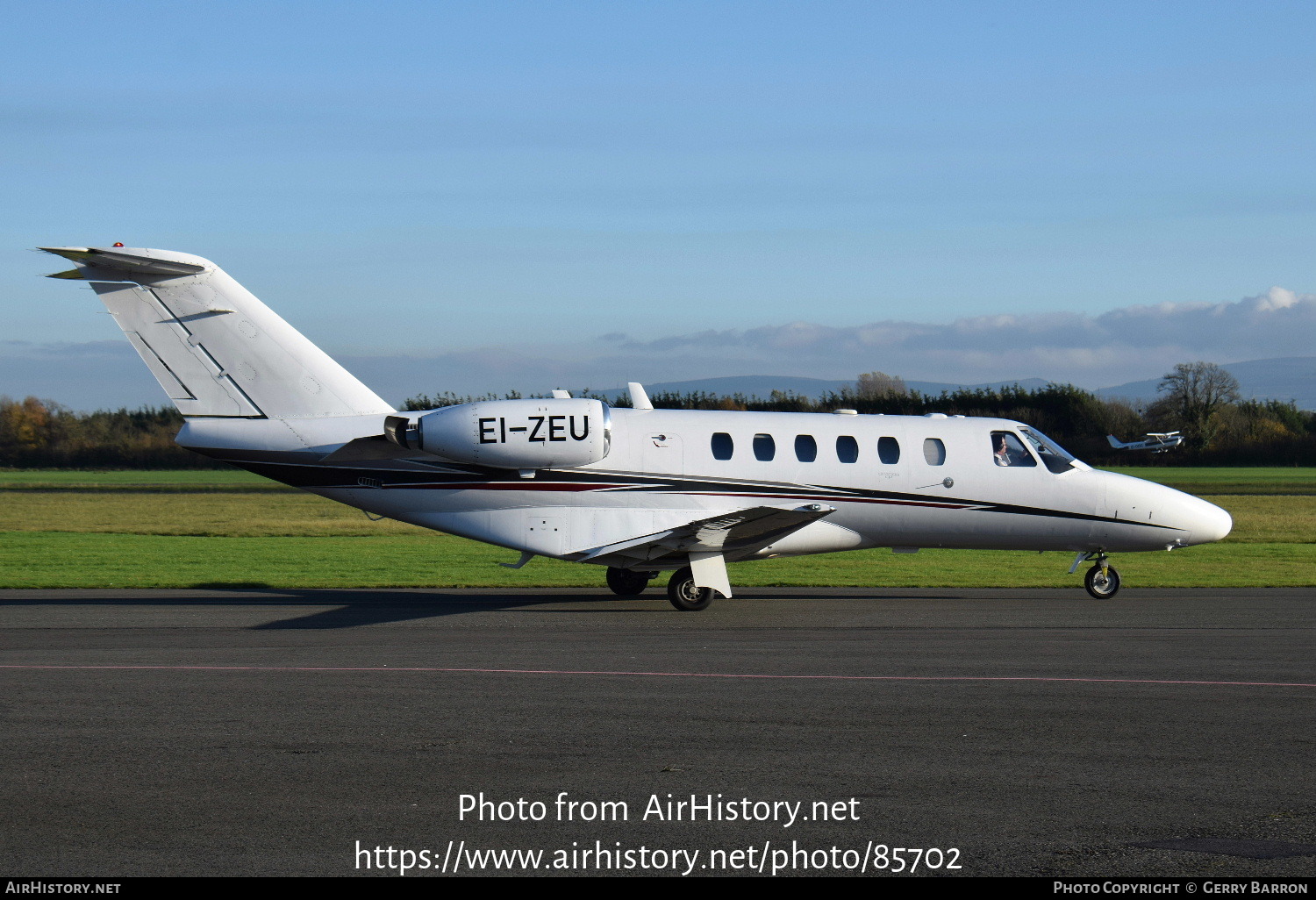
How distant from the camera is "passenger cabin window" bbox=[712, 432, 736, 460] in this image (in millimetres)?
18062

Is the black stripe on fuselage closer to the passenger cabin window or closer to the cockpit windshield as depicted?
the passenger cabin window

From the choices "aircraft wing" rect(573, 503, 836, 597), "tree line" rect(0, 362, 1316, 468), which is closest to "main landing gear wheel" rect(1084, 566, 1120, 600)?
"aircraft wing" rect(573, 503, 836, 597)

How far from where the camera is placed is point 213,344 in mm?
17250

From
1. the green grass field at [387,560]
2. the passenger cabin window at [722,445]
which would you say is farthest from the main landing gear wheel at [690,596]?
the green grass field at [387,560]

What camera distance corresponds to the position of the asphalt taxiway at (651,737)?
6.46 meters

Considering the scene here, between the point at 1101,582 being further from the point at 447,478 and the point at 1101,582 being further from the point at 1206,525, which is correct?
the point at 447,478

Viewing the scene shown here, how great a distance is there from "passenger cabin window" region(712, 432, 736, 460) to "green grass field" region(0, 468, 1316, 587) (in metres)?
4.41

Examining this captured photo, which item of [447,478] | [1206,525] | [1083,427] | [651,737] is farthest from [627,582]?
[1083,427]

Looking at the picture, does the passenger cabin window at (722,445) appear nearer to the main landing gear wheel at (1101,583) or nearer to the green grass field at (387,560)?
the green grass field at (387,560)

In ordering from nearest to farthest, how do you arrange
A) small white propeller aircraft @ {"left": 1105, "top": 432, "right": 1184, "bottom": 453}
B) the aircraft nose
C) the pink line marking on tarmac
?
1. the pink line marking on tarmac
2. the aircraft nose
3. small white propeller aircraft @ {"left": 1105, "top": 432, "right": 1184, "bottom": 453}

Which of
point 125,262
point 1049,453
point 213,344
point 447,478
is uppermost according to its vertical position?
point 125,262

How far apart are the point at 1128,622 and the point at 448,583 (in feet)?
37.7

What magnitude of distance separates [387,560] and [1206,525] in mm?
16411
